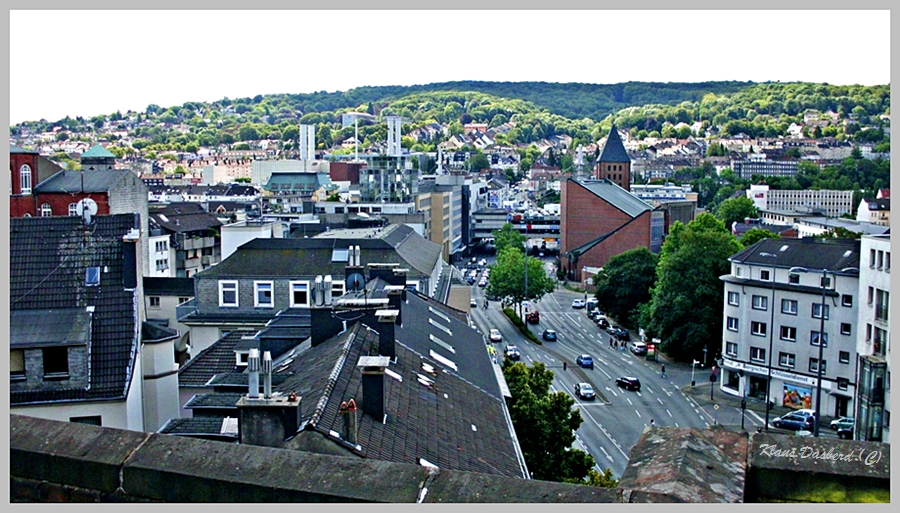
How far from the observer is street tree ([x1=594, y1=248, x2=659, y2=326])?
72.1 meters

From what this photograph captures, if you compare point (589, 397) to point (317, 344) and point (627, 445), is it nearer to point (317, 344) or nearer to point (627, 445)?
point (627, 445)

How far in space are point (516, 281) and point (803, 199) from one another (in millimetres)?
105454

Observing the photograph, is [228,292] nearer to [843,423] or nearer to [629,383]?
[629,383]

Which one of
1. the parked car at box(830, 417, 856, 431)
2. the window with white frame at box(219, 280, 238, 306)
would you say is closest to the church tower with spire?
→ the parked car at box(830, 417, 856, 431)

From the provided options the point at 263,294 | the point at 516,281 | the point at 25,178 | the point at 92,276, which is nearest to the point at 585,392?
the point at 263,294

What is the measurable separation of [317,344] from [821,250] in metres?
33.3

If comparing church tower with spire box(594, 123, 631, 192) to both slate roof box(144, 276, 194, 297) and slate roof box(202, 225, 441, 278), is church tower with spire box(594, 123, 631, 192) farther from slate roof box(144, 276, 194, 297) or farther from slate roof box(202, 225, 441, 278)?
slate roof box(144, 276, 194, 297)

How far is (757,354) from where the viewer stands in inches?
1927

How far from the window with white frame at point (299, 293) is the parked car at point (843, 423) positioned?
22.7 m

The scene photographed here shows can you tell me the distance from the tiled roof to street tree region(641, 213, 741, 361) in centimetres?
3629

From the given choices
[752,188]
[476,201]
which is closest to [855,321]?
[476,201]

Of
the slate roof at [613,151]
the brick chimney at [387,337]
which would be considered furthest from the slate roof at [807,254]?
the slate roof at [613,151]

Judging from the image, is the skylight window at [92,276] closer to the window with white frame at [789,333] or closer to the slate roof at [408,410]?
the slate roof at [408,410]

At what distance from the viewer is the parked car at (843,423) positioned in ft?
133
